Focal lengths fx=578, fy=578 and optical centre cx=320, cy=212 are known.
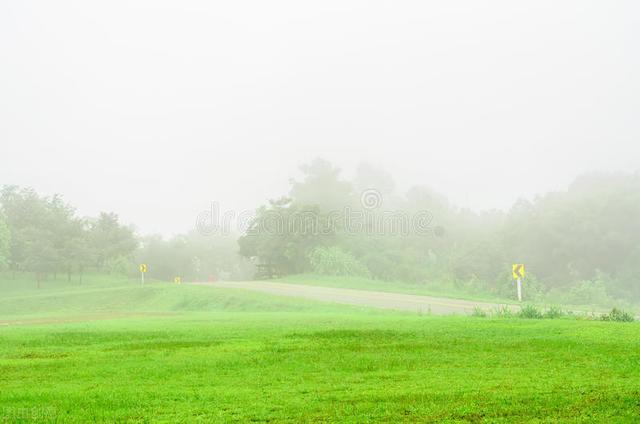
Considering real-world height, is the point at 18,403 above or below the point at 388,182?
below

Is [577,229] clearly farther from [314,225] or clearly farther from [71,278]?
[71,278]

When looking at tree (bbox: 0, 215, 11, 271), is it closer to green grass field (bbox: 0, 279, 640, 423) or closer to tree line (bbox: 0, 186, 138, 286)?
tree line (bbox: 0, 186, 138, 286)

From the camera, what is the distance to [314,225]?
70.9 meters

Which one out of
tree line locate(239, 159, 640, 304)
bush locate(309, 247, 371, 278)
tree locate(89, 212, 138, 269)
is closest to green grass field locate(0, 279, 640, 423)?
tree line locate(239, 159, 640, 304)

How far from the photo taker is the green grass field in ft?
23.9

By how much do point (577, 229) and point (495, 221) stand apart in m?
27.6

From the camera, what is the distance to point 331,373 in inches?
378

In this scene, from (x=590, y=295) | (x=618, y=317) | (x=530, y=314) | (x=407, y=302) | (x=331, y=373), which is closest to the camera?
(x=331, y=373)

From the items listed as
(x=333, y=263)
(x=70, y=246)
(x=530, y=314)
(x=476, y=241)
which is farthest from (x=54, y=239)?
(x=530, y=314)

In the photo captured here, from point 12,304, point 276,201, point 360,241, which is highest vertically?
point 276,201

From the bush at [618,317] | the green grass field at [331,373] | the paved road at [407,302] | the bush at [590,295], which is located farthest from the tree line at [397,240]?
the green grass field at [331,373]

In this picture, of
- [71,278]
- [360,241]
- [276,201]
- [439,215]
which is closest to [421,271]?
[360,241]

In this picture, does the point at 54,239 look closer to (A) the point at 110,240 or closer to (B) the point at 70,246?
(B) the point at 70,246

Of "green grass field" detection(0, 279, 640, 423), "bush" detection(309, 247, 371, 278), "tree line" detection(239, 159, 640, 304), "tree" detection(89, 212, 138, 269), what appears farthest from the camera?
"tree" detection(89, 212, 138, 269)
